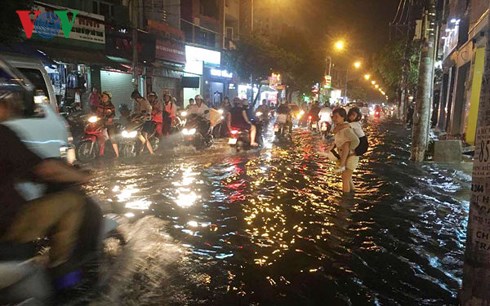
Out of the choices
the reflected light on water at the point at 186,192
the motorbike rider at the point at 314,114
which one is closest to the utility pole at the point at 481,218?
the reflected light on water at the point at 186,192

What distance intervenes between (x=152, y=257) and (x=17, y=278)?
184cm

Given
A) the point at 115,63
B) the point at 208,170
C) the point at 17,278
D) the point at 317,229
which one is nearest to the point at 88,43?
the point at 115,63

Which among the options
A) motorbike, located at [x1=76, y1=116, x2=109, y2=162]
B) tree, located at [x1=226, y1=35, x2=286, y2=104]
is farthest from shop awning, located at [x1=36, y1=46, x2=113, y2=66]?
tree, located at [x1=226, y1=35, x2=286, y2=104]

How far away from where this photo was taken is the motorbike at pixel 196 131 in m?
14.4

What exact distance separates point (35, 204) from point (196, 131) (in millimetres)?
10971

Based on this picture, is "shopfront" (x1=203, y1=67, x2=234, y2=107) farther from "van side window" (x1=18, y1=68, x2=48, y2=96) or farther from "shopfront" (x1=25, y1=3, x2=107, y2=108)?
"van side window" (x1=18, y1=68, x2=48, y2=96)

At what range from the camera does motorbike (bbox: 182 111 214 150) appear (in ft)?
47.3

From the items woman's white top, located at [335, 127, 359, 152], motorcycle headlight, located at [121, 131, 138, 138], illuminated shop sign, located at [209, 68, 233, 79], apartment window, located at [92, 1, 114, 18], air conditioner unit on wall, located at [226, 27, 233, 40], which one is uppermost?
air conditioner unit on wall, located at [226, 27, 233, 40]

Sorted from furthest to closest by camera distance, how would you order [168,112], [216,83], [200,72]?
[216,83]
[200,72]
[168,112]

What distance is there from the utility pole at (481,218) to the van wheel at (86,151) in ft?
32.2

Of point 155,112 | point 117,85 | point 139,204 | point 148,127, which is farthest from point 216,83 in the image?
point 139,204

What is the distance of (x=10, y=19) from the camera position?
34.7 ft

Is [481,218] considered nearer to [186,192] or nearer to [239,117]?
[186,192]

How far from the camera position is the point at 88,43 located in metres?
17.9
